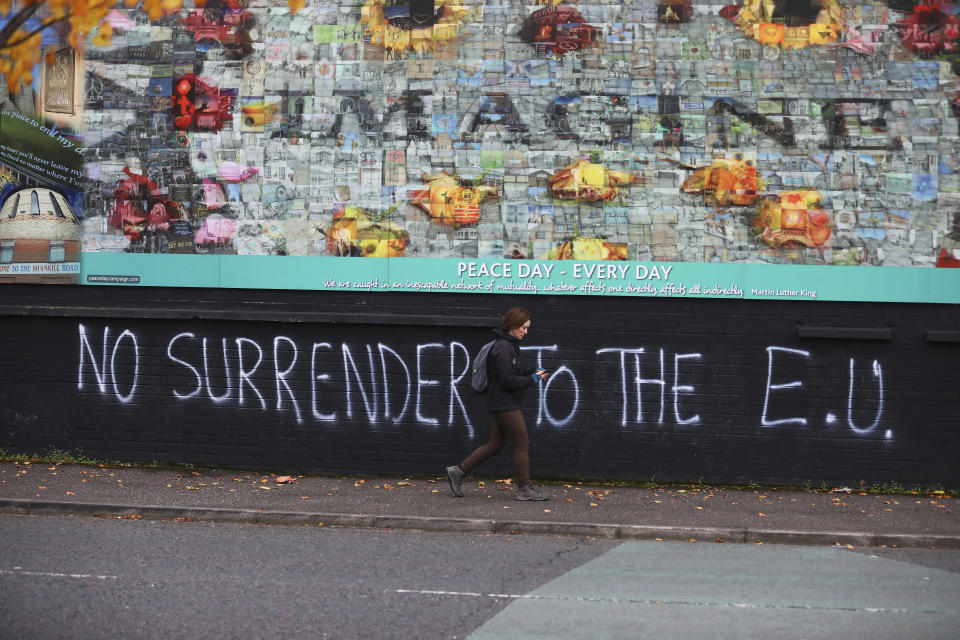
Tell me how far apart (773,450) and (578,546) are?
3.64m

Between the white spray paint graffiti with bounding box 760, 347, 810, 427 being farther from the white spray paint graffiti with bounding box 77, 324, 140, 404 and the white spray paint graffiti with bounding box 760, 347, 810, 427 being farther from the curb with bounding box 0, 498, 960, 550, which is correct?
the white spray paint graffiti with bounding box 77, 324, 140, 404

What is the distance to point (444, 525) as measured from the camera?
8938 mm

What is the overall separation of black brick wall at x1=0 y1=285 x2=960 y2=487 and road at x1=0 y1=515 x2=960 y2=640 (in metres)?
2.65

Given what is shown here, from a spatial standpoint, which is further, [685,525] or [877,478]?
[877,478]

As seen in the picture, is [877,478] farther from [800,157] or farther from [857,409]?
[800,157]

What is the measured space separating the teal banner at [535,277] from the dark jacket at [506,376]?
1.52 m

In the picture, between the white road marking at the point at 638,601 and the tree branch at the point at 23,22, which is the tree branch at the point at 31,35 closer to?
the tree branch at the point at 23,22

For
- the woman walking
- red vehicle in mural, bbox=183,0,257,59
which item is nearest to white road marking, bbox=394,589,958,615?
the woman walking

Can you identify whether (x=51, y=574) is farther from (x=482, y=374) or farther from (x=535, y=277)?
(x=535, y=277)

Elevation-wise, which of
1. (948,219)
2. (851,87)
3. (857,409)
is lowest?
(857,409)

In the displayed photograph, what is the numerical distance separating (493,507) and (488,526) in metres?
0.69

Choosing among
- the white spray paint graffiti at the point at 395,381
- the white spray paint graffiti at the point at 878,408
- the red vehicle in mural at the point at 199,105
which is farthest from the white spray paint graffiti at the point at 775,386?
the red vehicle in mural at the point at 199,105

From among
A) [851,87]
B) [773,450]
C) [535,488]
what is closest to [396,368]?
[535,488]

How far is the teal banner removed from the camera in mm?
10906
